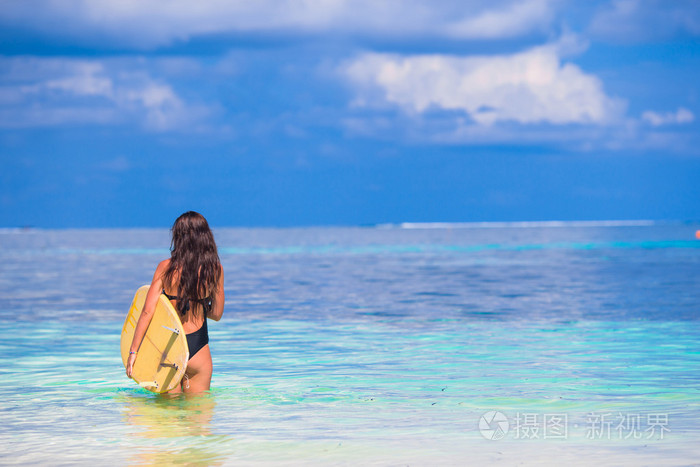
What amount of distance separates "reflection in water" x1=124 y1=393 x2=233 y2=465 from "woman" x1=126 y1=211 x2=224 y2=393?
0.41 meters

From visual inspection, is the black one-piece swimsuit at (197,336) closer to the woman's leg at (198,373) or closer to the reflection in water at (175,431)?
the woman's leg at (198,373)

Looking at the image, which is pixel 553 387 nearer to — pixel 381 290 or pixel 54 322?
pixel 54 322

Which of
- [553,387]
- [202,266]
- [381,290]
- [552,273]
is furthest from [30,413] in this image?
[552,273]

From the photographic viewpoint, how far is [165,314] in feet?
24.2

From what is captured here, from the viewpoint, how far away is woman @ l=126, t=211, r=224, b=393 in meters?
7.23

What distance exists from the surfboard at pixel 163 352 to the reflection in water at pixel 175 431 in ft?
1.04

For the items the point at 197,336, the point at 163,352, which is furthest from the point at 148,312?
the point at 197,336

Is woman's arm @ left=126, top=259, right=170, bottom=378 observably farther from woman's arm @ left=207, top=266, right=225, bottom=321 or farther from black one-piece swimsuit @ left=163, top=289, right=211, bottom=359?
woman's arm @ left=207, top=266, right=225, bottom=321

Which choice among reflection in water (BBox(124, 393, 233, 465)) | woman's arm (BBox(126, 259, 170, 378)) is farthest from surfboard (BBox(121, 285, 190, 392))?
reflection in water (BBox(124, 393, 233, 465))

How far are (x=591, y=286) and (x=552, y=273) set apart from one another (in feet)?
21.5

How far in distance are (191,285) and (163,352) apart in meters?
0.68

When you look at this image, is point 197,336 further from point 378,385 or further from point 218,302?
point 378,385

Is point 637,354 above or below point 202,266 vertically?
below

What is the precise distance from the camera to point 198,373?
7.83 meters
